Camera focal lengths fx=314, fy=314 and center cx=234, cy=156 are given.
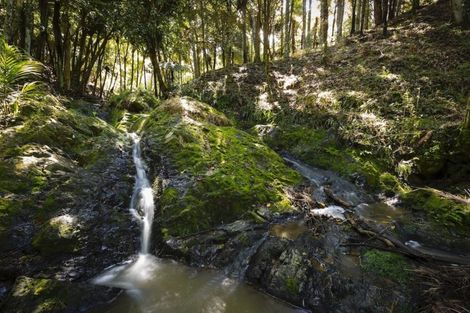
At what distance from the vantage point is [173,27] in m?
13.9

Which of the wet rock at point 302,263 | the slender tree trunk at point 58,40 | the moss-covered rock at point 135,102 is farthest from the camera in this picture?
the moss-covered rock at point 135,102


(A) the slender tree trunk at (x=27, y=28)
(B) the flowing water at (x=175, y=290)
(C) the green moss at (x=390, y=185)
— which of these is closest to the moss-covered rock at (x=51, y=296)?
(B) the flowing water at (x=175, y=290)

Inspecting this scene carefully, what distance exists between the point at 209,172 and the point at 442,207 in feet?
13.3

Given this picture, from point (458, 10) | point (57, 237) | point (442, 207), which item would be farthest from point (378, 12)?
point (57, 237)

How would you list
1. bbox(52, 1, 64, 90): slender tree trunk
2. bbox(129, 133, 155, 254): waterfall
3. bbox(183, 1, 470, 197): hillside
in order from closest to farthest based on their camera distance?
bbox(129, 133, 155, 254): waterfall < bbox(183, 1, 470, 197): hillside < bbox(52, 1, 64, 90): slender tree trunk

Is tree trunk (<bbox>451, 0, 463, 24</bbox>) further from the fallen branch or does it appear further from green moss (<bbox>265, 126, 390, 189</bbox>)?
the fallen branch

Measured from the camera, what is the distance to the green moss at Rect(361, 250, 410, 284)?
3.70 m

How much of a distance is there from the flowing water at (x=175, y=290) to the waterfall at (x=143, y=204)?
163 millimetres

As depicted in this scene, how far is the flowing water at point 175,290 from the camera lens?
11.6 ft

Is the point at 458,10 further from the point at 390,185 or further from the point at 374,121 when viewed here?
the point at 390,185

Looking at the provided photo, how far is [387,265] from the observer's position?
3.88 meters

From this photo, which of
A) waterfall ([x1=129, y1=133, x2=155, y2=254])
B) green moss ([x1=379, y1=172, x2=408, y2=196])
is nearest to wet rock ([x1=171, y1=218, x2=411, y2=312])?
waterfall ([x1=129, y1=133, x2=155, y2=254])

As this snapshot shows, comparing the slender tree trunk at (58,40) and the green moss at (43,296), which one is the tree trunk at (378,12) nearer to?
the slender tree trunk at (58,40)

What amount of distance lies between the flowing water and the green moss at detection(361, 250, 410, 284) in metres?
1.14
